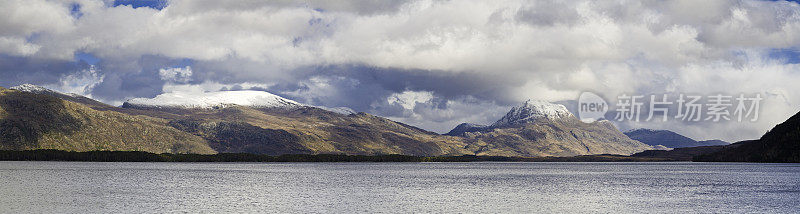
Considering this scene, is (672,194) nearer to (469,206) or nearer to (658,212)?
(658,212)

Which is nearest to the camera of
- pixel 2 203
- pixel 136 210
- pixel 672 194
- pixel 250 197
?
pixel 136 210

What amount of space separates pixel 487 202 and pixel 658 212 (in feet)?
77.0

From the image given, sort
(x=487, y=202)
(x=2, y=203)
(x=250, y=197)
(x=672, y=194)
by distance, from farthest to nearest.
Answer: (x=672, y=194) → (x=250, y=197) → (x=487, y=202) → (x=2, y=203)

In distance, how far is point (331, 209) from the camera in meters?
83.2

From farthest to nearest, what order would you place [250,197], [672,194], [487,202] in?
[672,194] < [250,197] < [487,202]

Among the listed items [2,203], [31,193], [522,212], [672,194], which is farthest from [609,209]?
[31,193]

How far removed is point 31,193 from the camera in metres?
106

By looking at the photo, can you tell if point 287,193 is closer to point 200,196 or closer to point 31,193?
point 200,196

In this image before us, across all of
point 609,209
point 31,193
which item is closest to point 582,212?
point 609,209

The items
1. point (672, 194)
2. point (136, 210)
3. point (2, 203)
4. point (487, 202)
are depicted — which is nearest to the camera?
point (136, 210)

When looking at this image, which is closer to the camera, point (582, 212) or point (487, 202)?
point (582, 212)

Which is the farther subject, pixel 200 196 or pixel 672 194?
pixel 672 194

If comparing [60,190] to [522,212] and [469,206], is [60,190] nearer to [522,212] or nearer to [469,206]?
[469,206]

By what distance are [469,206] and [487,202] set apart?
7210 mm
